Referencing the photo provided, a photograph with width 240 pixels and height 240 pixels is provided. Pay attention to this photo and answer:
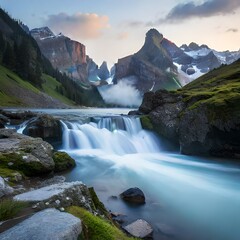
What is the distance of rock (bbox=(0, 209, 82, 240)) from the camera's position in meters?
4.39

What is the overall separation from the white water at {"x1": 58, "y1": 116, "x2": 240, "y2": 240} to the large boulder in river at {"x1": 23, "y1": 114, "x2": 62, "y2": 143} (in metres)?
1.14

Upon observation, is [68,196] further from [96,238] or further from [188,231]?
[188,231]

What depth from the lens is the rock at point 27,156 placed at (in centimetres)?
1684

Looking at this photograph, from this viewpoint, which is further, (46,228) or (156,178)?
(156,178)

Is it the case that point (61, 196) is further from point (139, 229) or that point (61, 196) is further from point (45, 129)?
point (45, 129)

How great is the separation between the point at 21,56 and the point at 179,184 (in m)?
132

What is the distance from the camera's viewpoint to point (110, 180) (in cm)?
1998

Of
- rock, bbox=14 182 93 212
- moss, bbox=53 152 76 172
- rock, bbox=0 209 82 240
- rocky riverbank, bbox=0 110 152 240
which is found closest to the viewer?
rock, bbox=0 209 82 240

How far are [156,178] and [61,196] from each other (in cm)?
1563

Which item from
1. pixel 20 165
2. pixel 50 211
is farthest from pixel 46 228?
pixel 20 165

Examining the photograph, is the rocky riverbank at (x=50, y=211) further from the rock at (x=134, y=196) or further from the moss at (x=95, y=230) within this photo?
the rock at (x=134, y=196)

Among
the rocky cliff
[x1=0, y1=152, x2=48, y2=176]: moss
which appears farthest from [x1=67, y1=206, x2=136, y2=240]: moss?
the rocky cliff

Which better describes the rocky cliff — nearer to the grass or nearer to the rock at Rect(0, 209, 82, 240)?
the rock at Rect(0, 209, 82, 240)

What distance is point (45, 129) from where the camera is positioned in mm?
29641
